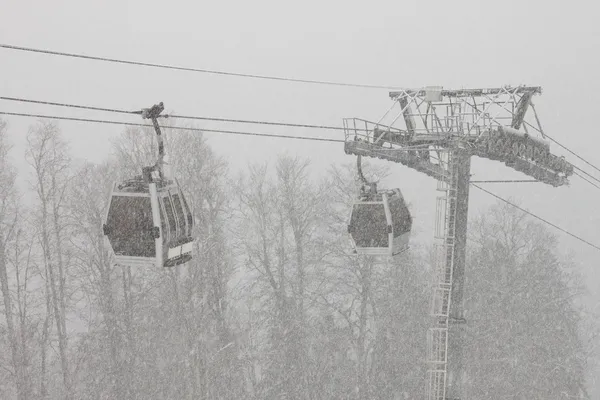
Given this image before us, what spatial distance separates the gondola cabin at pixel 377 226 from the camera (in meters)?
8.40

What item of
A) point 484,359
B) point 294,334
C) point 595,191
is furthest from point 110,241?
point 595,191

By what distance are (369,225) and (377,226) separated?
0.14m

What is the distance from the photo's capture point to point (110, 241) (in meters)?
6.63

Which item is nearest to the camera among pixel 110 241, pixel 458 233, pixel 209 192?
pixel 110 241

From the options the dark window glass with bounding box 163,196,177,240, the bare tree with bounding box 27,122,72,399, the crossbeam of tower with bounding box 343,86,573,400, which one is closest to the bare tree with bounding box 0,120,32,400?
the bare tree with bounding box 27,122,72,399

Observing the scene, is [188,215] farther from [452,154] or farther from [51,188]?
[51,188]

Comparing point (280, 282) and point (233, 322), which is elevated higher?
point (280, 282)

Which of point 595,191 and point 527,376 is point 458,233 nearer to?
point 527,376

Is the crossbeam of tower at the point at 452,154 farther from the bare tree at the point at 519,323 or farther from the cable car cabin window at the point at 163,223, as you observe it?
the bare tree at the point at 519,323

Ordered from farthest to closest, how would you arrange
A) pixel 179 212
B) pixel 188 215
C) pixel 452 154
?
pixel 452 154 < pixel 188 215 < pixel 179 212

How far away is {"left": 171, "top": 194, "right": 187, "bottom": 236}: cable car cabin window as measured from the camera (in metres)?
6.73

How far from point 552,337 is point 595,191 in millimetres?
64080

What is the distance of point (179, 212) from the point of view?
6805mm

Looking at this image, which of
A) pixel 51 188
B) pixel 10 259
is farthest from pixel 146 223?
pixel 51 188
